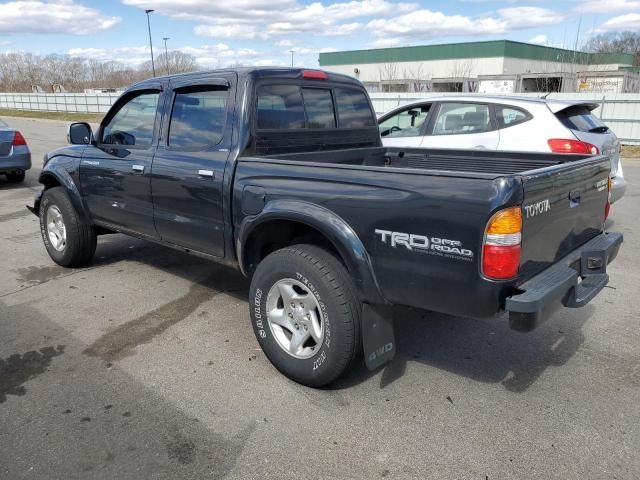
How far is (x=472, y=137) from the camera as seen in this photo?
6.93 metres

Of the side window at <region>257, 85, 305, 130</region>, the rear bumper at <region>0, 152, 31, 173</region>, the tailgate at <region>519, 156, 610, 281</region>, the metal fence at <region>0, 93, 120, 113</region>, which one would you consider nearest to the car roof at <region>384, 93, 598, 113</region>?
the tailgate at <region>519, 156, 610, 281</region>

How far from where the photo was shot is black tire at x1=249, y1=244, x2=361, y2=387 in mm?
3016

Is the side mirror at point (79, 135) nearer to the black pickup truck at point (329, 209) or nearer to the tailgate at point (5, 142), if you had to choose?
the black pickup truck at point (329, 209)

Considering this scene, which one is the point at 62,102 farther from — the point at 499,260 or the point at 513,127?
the point at 499,260

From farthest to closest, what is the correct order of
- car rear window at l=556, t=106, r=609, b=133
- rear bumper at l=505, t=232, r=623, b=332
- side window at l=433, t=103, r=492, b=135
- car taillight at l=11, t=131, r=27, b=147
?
car taillight at l=11, t=131, r=27, b=147, side window at l=433, t=103, r=492, b=135, car rear window at l=556, t=106, r=609, b=133, rear bumper at l=505, t=232, r=623, b=332

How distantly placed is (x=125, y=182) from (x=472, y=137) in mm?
4367

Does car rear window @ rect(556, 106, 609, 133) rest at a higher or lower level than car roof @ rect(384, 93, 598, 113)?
lower

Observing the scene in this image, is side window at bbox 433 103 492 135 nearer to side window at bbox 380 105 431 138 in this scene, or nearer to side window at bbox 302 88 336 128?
side window at bbox 380 105 431 138

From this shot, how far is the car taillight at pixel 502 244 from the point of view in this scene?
248cm

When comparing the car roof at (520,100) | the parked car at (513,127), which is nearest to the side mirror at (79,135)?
the parked car at (513,127)

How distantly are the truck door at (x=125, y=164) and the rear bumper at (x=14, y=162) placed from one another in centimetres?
655

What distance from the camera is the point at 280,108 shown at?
3.99 m

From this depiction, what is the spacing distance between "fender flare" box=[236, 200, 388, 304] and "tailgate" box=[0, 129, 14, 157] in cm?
933

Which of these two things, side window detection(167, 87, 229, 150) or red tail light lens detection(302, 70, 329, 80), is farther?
red tail light lens detection(302, 70, 329, 80)
